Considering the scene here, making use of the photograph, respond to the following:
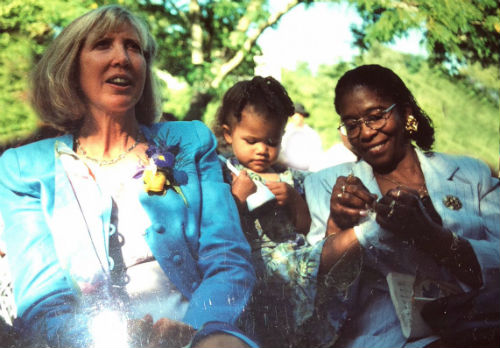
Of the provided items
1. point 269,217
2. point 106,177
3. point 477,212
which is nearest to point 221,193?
point 269,217

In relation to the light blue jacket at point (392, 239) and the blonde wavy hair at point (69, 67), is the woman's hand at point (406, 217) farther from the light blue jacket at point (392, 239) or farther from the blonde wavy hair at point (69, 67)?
the blonde wavy hair at point (69, 67)

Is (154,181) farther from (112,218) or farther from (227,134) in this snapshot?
(227,134)

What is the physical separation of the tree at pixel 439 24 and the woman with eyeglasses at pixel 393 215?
0.49ft

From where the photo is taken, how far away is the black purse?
5.60 ft

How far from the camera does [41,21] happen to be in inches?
65.7

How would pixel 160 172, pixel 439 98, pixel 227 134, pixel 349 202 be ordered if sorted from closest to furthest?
1. pixel 160 172
2. pixel 349 202
3. pixel 439 98
4. pixel 227 134

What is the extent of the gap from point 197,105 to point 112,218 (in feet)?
1.83

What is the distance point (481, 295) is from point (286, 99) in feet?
3.38

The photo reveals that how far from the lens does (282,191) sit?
6.47 ft

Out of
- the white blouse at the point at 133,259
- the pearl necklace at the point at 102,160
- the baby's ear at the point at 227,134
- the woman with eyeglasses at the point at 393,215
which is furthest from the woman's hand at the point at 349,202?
the pearl necklace at the point at 102,160

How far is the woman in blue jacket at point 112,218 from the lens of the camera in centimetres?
155

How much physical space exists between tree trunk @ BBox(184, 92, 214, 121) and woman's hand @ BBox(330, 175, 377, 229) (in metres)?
0.59

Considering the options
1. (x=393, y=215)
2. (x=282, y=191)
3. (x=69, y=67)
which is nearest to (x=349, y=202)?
(x=393, y=215)

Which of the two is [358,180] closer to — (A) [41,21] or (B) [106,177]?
(B) [106,177]
